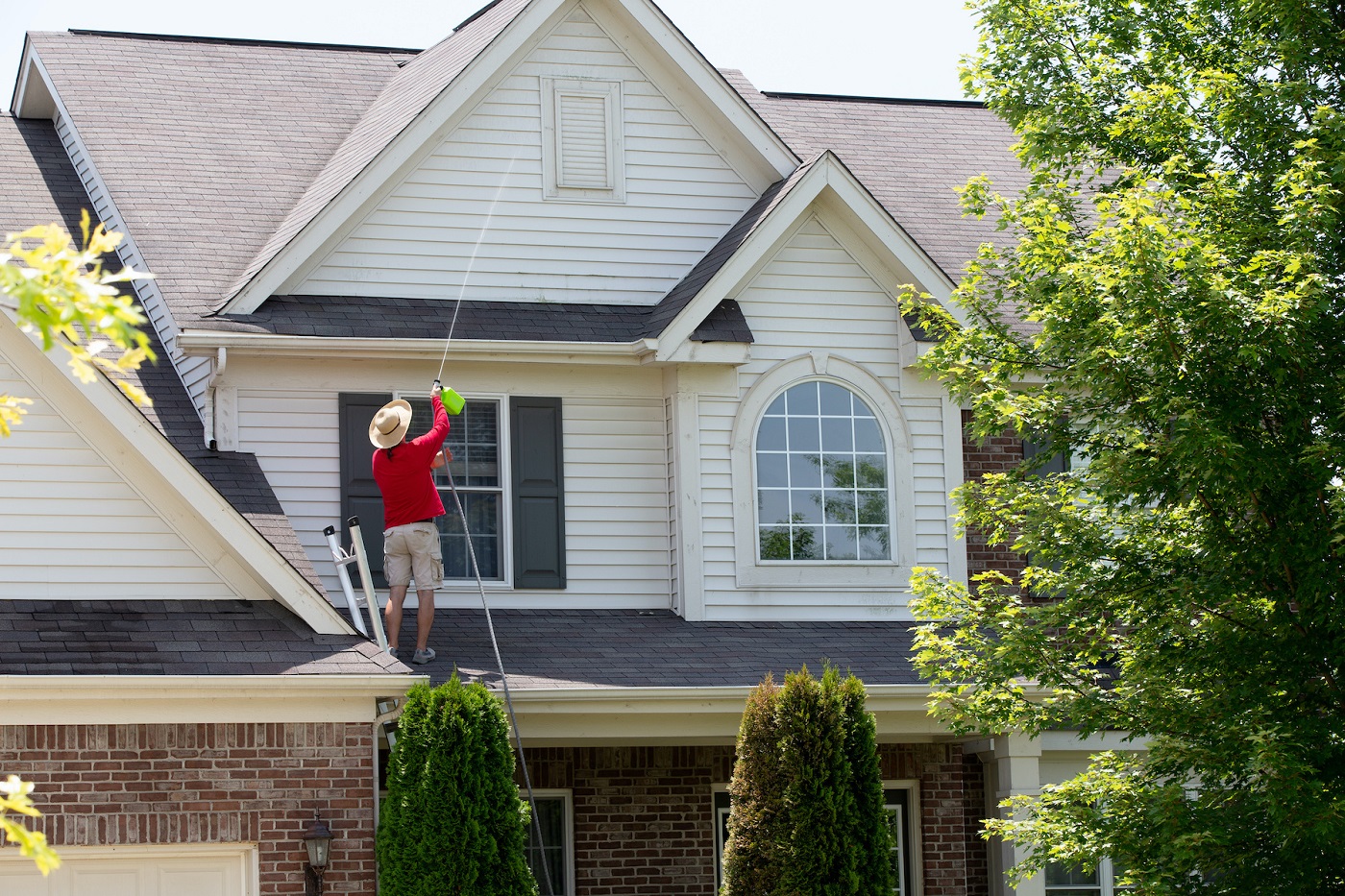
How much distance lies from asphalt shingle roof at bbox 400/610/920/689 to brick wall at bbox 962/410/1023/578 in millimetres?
975

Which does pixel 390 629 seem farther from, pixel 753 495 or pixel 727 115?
pixel 727 115

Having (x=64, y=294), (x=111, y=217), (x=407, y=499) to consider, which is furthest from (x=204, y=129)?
(x=64, y=294)

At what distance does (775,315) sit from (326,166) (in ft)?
13.6

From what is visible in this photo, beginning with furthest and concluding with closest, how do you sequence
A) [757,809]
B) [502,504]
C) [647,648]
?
[502,504], [647,648], [757,809]

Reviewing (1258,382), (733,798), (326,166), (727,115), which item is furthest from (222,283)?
(1258,382)

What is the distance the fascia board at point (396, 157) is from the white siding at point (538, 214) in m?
0.13

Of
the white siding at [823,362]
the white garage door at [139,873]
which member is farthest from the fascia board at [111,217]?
the white siding at [823,362]

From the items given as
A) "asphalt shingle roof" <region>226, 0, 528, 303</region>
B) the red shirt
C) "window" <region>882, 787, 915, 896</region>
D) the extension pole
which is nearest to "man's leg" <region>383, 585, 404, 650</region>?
the extension pole

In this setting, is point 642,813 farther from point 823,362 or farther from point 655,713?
point 823,362

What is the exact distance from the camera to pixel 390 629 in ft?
38.7

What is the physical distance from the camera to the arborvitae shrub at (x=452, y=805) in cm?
1010

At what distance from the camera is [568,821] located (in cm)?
1283

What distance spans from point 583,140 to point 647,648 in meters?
4.33

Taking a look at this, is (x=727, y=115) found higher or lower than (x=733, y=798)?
higher
